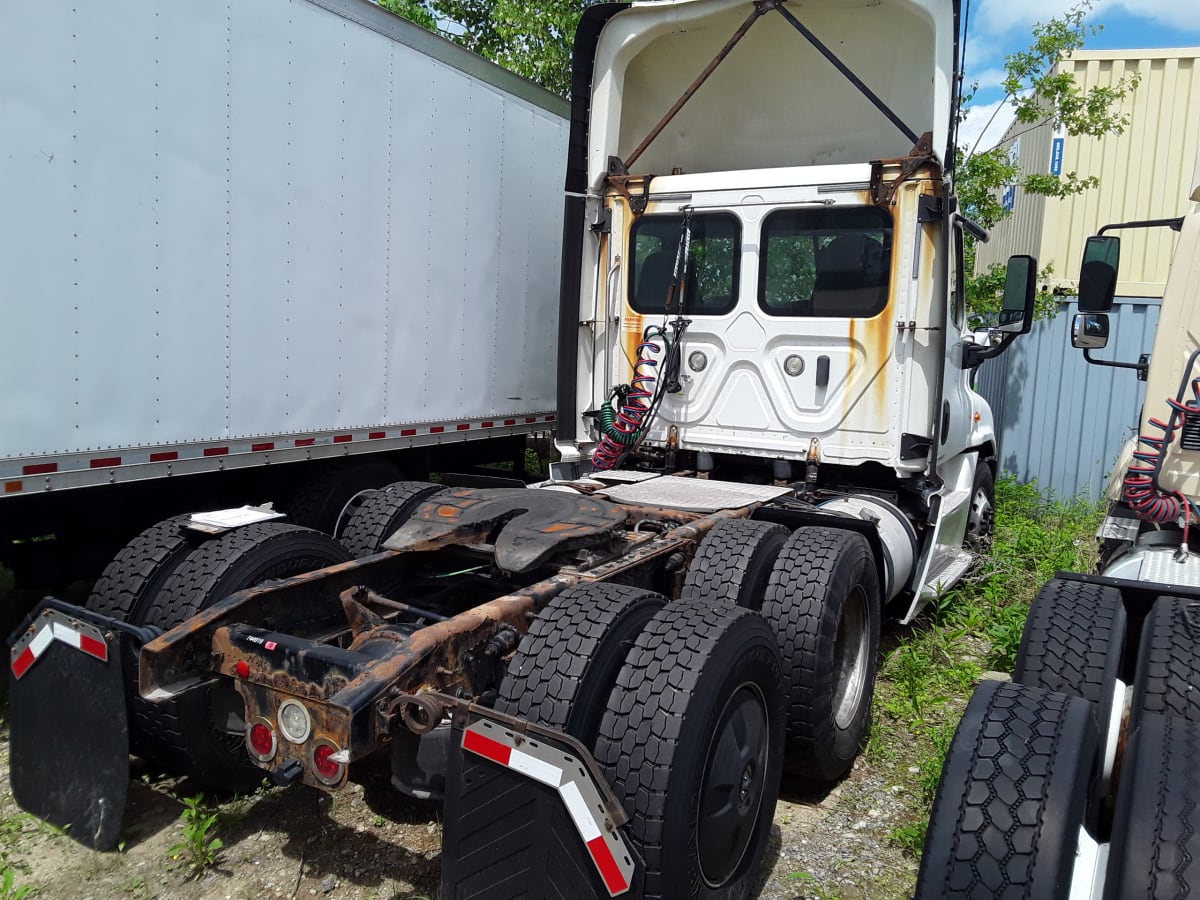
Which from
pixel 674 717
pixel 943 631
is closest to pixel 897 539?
pixel 943 631

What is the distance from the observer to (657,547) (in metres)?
3.84

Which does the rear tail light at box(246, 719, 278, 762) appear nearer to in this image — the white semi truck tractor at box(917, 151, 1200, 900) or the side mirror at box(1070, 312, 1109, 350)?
the white semi truck tractor at box(917, 151, 1200, 900)

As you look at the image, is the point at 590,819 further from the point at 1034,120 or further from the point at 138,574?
the point at 1034,120

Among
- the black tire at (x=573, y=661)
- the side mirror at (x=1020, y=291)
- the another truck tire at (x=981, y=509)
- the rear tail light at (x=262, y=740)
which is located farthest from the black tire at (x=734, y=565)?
the another truck tire at (x=981, y=509)

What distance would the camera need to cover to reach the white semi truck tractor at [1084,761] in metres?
1.84

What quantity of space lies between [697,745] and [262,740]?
4.18 ft

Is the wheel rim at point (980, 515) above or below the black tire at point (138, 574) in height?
below

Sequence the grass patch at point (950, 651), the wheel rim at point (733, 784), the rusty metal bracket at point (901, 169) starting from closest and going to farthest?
the wheel rim at point (733, 784) < the grass patch at point (950, 651) < the rusty metal bracket at point (901, 169)

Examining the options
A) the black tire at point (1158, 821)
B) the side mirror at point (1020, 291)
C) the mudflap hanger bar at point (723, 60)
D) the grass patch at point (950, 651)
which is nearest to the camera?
the black tire at point (1158, 821)

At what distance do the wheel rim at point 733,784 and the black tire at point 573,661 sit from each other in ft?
1.18

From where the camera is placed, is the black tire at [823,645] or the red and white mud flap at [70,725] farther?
the black tire at [823,645]

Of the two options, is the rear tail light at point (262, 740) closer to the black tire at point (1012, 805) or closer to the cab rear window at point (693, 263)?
the black tire at point (1012, 805)

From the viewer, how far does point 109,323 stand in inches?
165

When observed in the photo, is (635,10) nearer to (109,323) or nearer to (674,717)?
(109,323)
